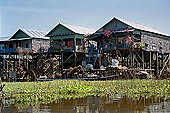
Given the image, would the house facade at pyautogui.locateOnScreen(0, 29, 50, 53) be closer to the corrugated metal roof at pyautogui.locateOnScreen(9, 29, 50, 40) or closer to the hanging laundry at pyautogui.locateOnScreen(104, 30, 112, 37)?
the corrugated metal roof at pyautogui.locateOnScreen(9, 29, 50, 40)

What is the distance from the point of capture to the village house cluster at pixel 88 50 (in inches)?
1187

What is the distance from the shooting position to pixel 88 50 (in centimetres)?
3391

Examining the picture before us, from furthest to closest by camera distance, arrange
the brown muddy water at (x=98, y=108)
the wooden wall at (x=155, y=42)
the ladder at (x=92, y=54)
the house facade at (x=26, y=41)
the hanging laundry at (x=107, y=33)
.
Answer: the house facade at (x=26, y=41) → the ladder at (x=92, y=54) → the hanging laundry at (x=107, y=33) → the wooden wall at (x=155, y=42) → the brown muddy water at (x=98, y=108)

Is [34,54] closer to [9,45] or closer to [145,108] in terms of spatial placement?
[9,45]

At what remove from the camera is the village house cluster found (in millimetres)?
30141

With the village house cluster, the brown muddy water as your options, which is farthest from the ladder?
the brown muddy water

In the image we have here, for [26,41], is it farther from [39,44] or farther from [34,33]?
[34,33]

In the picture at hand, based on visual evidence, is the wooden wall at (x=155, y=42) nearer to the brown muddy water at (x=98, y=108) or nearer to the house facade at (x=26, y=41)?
the house facade at (x=26, y=41)

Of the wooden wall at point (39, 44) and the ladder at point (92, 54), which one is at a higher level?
the wooden wall at point (39, 44)

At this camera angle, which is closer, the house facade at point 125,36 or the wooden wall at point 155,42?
the house facade at point 125,36

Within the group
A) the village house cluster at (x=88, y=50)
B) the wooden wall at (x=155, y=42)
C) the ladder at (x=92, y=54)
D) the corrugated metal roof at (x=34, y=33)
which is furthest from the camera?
the corrugated metal roof at (x=34, y=33)

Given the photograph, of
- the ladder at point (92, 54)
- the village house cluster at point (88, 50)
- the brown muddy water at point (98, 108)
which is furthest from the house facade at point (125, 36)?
the brown muddy water at point (98, 108)

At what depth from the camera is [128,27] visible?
3133cm

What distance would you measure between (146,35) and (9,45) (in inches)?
690
